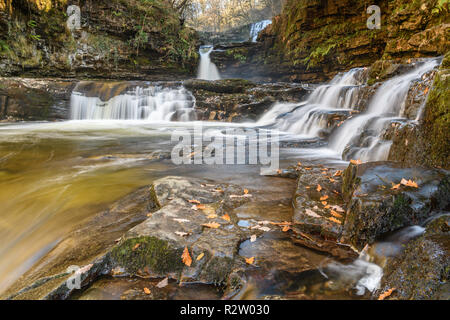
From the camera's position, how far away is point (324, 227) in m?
2.39

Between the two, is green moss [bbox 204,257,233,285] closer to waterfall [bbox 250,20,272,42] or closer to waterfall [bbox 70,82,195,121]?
waterfall [bbox 70,82,195,121]

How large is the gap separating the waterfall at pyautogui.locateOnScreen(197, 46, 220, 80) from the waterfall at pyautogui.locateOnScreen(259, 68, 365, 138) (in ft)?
34.0

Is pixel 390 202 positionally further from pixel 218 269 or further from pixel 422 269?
pixel 218 269

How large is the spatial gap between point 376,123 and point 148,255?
6.09m

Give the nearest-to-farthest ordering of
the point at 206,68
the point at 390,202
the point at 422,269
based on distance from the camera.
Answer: the point at 422,269
the point at 390,202
the point at 206,68

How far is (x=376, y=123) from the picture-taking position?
19.4ft

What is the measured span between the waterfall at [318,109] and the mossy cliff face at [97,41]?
10604 millimetres

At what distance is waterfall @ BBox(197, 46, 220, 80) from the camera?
20516 mm

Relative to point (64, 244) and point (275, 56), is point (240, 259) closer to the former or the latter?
point (64, 244)

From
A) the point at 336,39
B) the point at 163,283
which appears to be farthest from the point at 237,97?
the point at 163,283

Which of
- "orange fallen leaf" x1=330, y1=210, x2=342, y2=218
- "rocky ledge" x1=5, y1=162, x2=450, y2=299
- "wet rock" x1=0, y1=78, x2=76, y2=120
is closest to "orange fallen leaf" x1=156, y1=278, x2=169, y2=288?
"rocky ledge" x1=5, y1=162, x2=450, y2=299

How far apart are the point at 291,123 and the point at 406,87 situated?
3.97 metres

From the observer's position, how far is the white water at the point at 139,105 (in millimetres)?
12969
